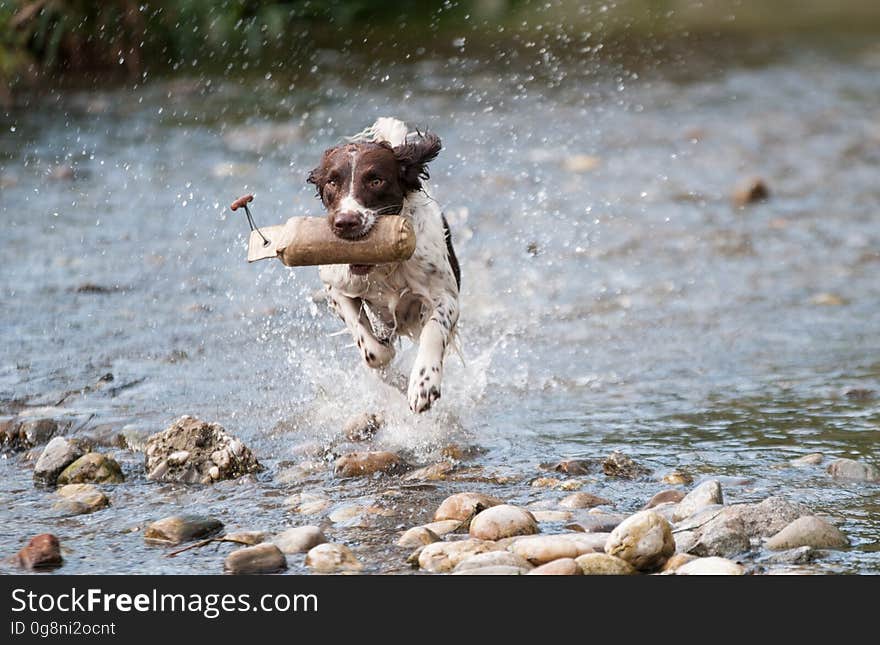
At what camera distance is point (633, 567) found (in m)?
3.84

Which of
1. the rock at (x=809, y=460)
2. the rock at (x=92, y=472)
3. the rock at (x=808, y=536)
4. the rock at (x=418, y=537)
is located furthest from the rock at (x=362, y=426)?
the rock at (x=808, y=536)

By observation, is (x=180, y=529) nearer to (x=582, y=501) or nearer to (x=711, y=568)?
(x=582, y=501)

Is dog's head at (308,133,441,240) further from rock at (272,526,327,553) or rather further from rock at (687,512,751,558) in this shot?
rock at (687,512,751,558)

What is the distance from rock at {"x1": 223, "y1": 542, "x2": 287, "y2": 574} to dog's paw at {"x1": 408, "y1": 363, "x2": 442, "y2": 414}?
1.42 metres

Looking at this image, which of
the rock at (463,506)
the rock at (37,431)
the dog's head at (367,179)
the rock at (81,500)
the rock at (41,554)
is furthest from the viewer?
the rock at (37,431)

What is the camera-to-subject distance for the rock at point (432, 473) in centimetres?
495

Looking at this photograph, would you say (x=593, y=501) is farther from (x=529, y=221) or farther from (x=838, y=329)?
(x=529, y=221)

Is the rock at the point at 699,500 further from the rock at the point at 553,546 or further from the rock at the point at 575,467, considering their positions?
the rock at the point at 575,467

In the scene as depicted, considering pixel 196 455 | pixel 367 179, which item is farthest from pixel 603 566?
pixel 367 179

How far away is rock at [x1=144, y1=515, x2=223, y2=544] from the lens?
4270mm

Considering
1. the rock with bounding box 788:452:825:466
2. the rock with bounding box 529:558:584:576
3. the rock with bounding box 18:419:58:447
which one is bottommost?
the rock with bounding box 529:558:584:576

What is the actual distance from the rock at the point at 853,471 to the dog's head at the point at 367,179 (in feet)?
6.02

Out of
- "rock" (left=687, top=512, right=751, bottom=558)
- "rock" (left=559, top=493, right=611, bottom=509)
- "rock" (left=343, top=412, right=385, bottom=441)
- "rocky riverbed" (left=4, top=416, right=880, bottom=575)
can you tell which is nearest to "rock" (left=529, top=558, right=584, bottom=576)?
"rocky riverbed" (left=4, top=416, right=880, bottom=575)
